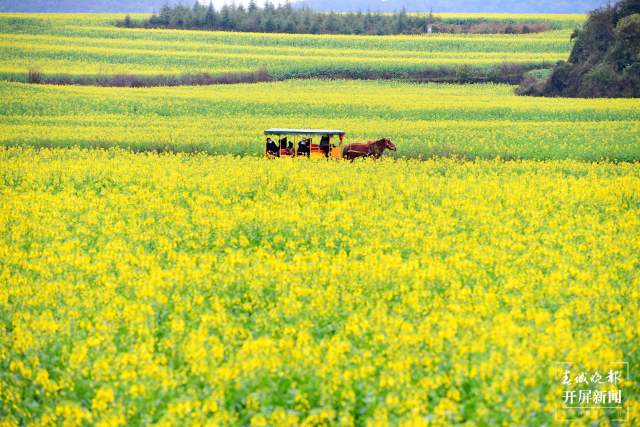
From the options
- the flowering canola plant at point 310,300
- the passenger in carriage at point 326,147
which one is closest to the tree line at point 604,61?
the passenger in carriage at point 326,147

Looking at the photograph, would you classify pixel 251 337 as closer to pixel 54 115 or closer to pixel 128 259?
pixel 128 259

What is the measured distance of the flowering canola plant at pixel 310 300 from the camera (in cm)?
928

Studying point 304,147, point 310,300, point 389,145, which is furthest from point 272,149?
point 310,300

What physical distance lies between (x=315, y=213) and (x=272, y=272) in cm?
473

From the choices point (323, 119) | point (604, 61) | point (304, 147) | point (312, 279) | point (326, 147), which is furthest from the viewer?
point (604, 61)

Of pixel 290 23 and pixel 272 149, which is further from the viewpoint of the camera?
pixel 290 23

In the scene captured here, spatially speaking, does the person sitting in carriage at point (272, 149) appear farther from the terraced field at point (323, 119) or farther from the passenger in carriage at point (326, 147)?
the terraced field at point (323, 119)

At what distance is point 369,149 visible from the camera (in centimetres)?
2684

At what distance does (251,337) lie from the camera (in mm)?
10531

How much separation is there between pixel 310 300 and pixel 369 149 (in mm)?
15243

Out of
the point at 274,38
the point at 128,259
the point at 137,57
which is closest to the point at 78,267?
the point at 128,259

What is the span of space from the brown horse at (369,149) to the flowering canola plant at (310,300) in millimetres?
5831

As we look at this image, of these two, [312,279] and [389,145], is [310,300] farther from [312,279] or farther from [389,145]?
[389,145]

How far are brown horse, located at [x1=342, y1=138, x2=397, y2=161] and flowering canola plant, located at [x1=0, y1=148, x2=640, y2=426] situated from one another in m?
5.83
